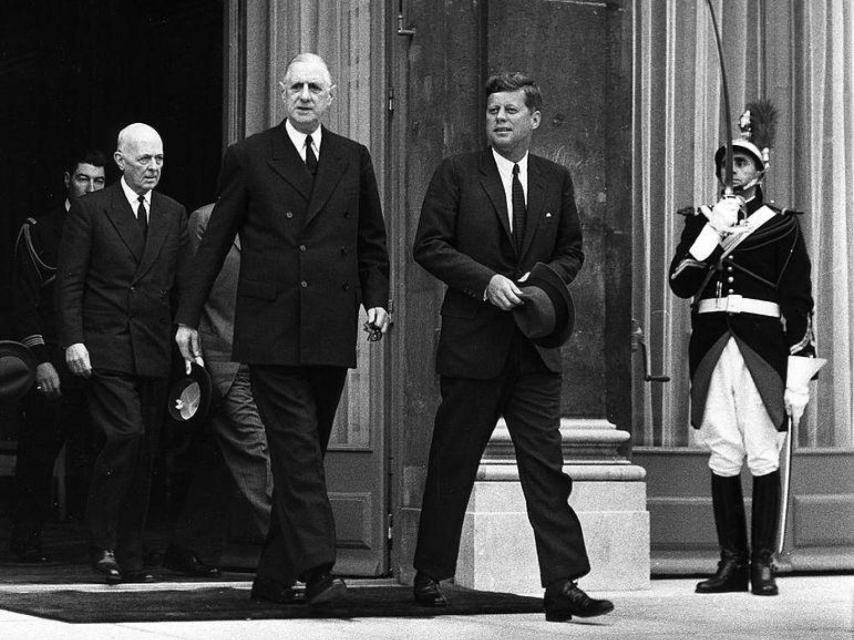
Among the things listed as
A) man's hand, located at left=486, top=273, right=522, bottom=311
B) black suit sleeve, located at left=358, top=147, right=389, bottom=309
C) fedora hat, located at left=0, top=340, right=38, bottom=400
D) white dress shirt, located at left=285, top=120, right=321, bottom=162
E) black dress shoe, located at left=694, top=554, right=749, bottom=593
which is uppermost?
white dress shirt, located at left=285, top=120, right=321, bottom=162

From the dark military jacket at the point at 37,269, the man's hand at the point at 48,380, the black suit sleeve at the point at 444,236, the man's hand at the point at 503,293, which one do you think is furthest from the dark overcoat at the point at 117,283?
the man's hand at the point at 503,293

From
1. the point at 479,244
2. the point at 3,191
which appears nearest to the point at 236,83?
the point at 479,244

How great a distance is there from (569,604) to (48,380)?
3560 millimetres

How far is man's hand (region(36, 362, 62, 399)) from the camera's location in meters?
9.68

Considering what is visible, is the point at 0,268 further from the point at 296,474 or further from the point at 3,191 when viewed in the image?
the point at 296,474

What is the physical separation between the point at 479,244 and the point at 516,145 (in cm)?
43

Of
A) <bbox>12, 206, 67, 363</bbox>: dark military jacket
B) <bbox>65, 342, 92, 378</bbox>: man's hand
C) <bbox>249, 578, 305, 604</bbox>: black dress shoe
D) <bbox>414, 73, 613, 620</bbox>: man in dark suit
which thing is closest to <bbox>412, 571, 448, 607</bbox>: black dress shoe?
<bbox>414, 73, 613, 620</bbox>: man in dark suit

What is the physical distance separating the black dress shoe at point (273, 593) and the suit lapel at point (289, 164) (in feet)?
4.84

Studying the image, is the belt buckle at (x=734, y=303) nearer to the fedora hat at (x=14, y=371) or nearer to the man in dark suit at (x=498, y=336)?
the man in dark suit at (x=498, y=336)

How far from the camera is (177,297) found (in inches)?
357

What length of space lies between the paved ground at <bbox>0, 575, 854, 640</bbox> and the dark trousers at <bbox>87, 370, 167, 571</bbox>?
374 millimetres

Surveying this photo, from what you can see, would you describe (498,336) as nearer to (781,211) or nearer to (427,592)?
(427,592)

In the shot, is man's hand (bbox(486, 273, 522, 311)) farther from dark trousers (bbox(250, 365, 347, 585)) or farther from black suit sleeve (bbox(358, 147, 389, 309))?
dark trousers (bbox(250, 365, 347, 585))

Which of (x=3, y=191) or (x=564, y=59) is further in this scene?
(x=3, y=191)
